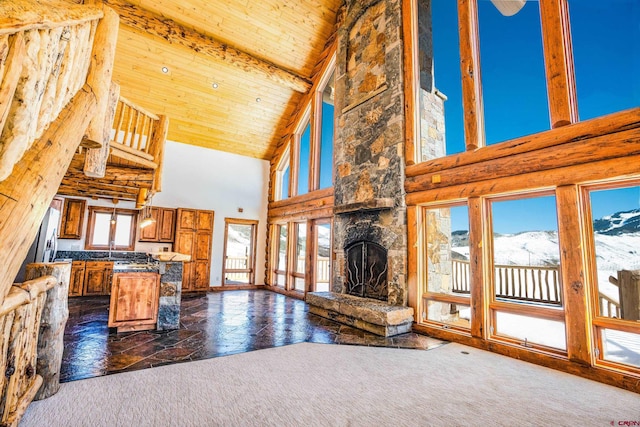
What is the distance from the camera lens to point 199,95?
26.1ft

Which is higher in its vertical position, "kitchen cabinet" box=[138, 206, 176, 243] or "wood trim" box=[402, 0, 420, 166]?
"wood trim" box=[402, 0, 420, 166]

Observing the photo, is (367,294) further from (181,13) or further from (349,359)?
(181,13)

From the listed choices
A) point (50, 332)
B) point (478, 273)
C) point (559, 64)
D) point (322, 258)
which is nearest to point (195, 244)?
point (322, 258)

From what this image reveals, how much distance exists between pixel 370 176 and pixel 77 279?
7063 millimetres

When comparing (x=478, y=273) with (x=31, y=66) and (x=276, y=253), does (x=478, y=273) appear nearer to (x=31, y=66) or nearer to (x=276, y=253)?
(x=31, y=66)

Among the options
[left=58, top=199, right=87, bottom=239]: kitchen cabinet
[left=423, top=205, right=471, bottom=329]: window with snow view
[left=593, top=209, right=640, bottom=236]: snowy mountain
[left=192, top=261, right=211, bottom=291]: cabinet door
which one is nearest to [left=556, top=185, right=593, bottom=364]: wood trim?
[left=593, top=209, right=640, bottom=236]: snowy mountain

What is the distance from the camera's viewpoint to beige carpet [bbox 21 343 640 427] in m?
2.20

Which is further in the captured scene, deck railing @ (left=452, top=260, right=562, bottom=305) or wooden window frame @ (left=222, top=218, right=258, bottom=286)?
wooden window frame @ (left=222, top=218, right=258, bottom=286)

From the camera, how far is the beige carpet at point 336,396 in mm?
2195

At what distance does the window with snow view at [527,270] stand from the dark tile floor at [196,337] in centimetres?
130

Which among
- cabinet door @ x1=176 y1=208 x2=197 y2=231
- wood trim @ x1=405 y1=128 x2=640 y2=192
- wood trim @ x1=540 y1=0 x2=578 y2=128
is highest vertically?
wood trim @ x1=540 y1=0 x2=578 y2=128

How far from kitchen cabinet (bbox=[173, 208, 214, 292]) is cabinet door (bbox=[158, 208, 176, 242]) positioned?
0.57 feet

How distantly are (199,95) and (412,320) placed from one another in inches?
299

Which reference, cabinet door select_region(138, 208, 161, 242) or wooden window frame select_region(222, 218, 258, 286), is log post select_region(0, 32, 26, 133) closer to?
cabinet door select_region(138, 208, 161, 242)
